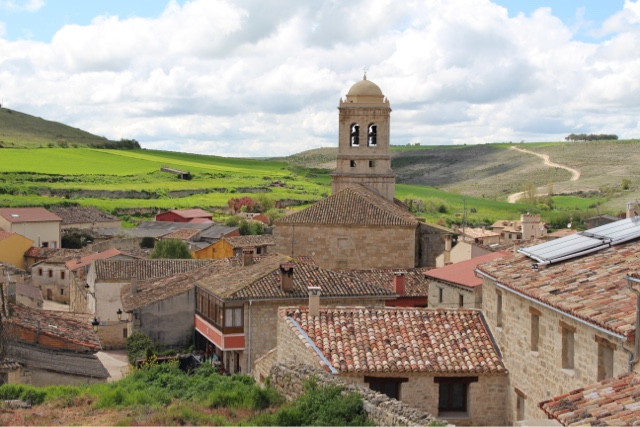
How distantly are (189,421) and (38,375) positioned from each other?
853cm

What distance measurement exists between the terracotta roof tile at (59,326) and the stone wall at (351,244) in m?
Answer: 11.1

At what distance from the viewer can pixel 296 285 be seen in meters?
25.3

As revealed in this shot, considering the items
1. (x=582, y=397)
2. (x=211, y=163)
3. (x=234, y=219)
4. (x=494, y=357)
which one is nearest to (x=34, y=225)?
(x=234, y=219)

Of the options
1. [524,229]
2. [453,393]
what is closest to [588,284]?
[453,393]

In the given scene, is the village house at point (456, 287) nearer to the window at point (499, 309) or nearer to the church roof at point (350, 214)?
the window at point (499, 309)

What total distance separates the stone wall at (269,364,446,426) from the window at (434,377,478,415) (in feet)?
9.04

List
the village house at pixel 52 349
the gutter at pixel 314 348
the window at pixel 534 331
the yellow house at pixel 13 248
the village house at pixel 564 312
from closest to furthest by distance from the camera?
the village house at pixel 564 312
the window at pixel 534 331
the gutter at pixel 314 348
the village house at pixel 52 349
the yellow house at pixel 13 248

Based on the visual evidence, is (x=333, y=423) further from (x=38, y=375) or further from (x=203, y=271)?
(x=203, y=271)

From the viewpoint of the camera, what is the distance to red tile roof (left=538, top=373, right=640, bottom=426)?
9047mm

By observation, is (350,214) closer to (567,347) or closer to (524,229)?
(567,347)

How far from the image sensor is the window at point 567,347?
41.4 ft

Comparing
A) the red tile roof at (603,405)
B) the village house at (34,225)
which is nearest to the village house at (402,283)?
the red tile roof at (603,405)

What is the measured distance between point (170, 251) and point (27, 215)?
22354 millimetres

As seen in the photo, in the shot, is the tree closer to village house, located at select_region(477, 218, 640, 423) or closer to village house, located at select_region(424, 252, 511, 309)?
village house, located at select_region(424, 252, 511, 309)
